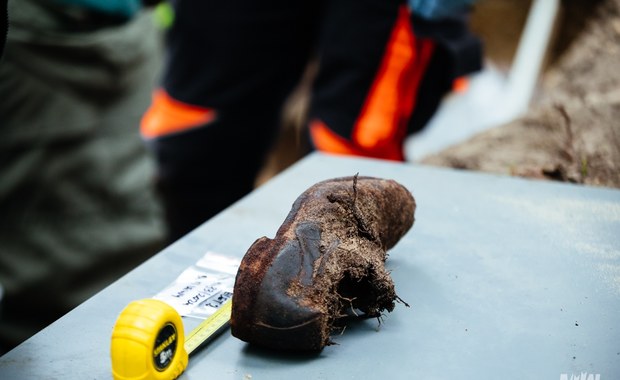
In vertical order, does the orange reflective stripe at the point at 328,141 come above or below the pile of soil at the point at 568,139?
below

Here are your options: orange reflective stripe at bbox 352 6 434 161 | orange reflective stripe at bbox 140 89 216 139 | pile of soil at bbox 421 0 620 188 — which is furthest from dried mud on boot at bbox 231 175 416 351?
orange reflective stripe at bbox 140 89 216 139

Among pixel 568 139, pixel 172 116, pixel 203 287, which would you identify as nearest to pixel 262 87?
pixel 172 116

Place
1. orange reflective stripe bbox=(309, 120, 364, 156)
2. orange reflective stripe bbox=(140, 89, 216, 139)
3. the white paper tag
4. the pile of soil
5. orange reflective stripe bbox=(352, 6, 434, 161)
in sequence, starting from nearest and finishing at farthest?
1. the white paper tag
2. the pile of soil
3. orange reflective stripe bbox=(352, 6, 434, 161)
4. orange reflective stripe bbox=(309, 120, 364, 156)
5. orange reflective stripe bbox=(140, 89, 216, 139)

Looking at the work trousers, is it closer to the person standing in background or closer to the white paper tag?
the person standing in background

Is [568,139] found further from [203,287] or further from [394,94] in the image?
[203,287]

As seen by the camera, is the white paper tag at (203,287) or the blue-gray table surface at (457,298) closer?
the blue-gray table surface at (457,298)

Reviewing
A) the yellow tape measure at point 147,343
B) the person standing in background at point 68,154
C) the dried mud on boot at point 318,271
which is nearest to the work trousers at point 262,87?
the person standing in background at point 68,154

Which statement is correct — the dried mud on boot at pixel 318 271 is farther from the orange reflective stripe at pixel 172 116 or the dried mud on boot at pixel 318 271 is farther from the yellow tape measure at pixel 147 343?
the orange reflective stripe at pixel 172 116
